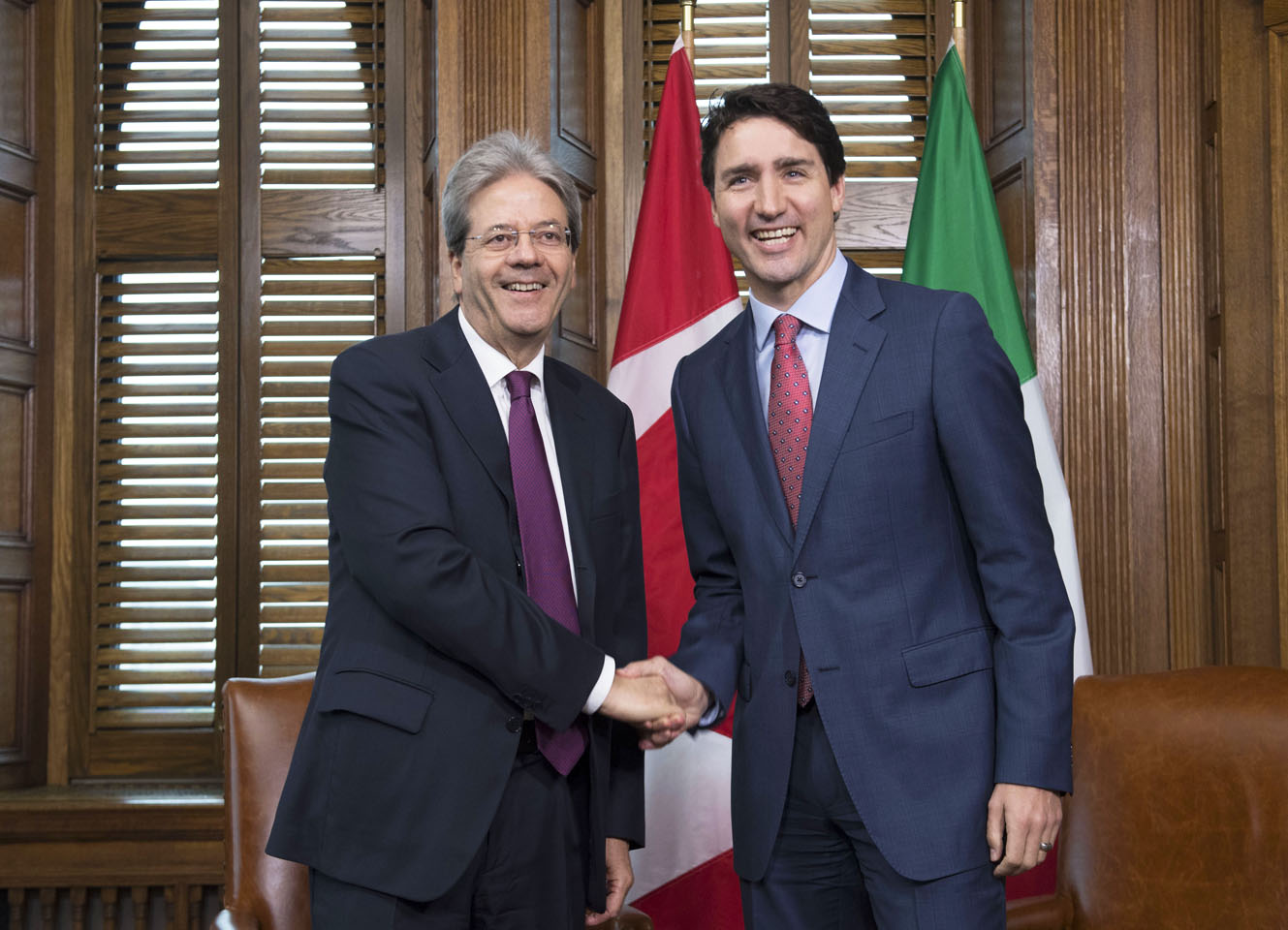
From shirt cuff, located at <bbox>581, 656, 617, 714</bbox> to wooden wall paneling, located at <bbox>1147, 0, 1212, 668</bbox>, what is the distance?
5.66 feet

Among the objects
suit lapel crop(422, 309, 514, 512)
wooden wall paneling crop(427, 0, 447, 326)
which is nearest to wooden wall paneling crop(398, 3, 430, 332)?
wooden wall paneling crop(427, 0, 447, 326)

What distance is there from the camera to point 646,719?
175 cm

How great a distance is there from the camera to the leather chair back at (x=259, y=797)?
219 cm

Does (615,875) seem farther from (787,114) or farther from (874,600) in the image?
(787,114)

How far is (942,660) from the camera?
159cm

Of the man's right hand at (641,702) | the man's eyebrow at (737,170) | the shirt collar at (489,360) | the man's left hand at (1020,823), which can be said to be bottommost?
the man's left hand at (1020,823)

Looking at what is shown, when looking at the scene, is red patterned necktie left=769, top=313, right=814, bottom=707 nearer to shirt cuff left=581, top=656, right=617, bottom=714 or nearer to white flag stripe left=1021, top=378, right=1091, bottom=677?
shirt cuff left=581, top=656, right=617, bottom=714

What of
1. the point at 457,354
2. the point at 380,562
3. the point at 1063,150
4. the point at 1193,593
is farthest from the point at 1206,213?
the point at 380,562

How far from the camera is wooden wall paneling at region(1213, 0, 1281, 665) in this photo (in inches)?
108

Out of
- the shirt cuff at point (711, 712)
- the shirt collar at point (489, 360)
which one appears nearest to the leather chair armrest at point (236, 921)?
the shirt cuff at point (711, 712)

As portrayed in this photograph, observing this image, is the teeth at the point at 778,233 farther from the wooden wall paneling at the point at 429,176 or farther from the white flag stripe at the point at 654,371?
the wooden wall paneling at the point at 429,176

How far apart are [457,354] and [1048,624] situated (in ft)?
3.04

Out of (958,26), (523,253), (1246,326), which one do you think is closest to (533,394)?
(523,253)

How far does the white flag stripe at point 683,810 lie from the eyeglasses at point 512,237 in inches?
50.3
